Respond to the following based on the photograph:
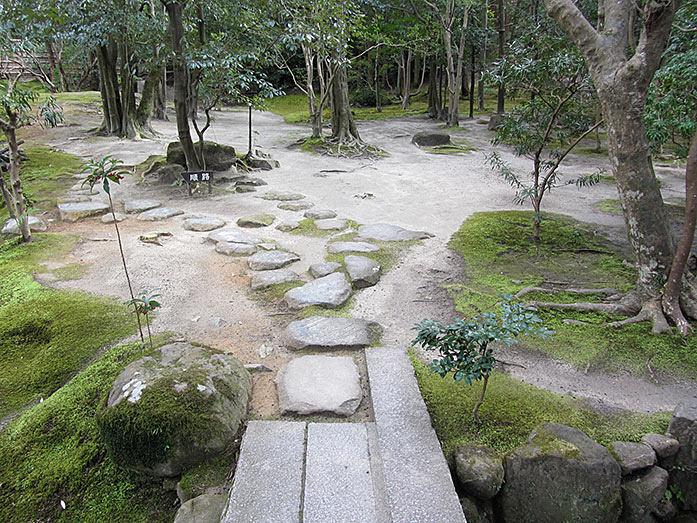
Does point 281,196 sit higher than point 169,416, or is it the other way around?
point 281,196

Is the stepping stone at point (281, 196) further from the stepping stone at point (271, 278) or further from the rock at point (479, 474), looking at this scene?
the rock at point (479, 474)

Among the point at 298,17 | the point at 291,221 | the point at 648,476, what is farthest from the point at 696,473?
the point at 298,17

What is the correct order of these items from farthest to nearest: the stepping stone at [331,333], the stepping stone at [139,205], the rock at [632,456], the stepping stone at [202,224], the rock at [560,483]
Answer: the stepping stone at [139,205] < the stepping stone at [202,224] < the stepping stone at [331,333] < the rock at [632,456] < the rock at [560,483]

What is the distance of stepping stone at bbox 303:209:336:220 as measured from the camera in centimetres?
610

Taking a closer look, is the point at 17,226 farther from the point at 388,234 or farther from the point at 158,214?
the point at 388,234

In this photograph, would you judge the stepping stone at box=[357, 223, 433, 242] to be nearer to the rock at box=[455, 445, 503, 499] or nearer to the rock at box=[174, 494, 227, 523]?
the rock at box=[455, 445, 503, 499]

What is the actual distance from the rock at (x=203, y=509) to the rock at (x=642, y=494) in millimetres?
1884

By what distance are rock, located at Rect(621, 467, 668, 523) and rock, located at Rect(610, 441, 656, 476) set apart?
50 millimetres

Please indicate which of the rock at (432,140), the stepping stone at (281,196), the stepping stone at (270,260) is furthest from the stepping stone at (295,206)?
the rock at (432,140)

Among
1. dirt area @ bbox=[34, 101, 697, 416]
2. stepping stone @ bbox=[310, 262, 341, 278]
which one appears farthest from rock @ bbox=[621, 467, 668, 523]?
stepping stone @ bbox=[310, 262, 341, 278]

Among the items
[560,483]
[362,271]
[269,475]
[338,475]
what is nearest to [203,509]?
[269,475]

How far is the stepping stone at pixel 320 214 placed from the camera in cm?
610

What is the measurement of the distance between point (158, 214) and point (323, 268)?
303 centimetres

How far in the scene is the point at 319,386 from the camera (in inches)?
102
